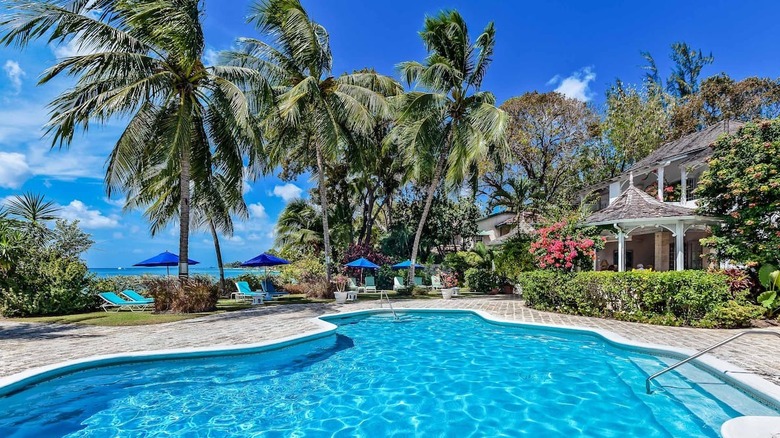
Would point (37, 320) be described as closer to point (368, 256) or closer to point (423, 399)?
point (423, 399)

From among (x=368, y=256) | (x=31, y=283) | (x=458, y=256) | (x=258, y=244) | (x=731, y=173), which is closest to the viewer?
(x=731, y=173)

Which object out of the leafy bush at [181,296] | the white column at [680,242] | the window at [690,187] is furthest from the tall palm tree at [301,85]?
the window at [690,187]

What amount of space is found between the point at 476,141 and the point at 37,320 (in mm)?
16899

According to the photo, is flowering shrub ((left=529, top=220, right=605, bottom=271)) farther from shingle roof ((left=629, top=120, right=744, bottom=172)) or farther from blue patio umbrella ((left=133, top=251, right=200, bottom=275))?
blue patio umbrella ((left=133, top=251, right=200, bottom=275))

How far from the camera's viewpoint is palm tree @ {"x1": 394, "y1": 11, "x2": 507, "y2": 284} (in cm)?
1783

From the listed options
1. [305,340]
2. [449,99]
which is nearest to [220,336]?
[305,340]

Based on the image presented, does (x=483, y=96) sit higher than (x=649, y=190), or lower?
higher

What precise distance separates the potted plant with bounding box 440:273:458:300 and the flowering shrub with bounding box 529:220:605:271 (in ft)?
19.0

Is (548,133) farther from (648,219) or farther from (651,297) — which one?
(651,297)

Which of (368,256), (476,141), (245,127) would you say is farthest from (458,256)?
(245,127)

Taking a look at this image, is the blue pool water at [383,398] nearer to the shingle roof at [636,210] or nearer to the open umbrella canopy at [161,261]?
the shingle roof at [636,210]

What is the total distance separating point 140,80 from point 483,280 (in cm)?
1779

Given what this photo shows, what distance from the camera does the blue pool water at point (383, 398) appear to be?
532 centimetres

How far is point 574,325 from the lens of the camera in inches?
412
